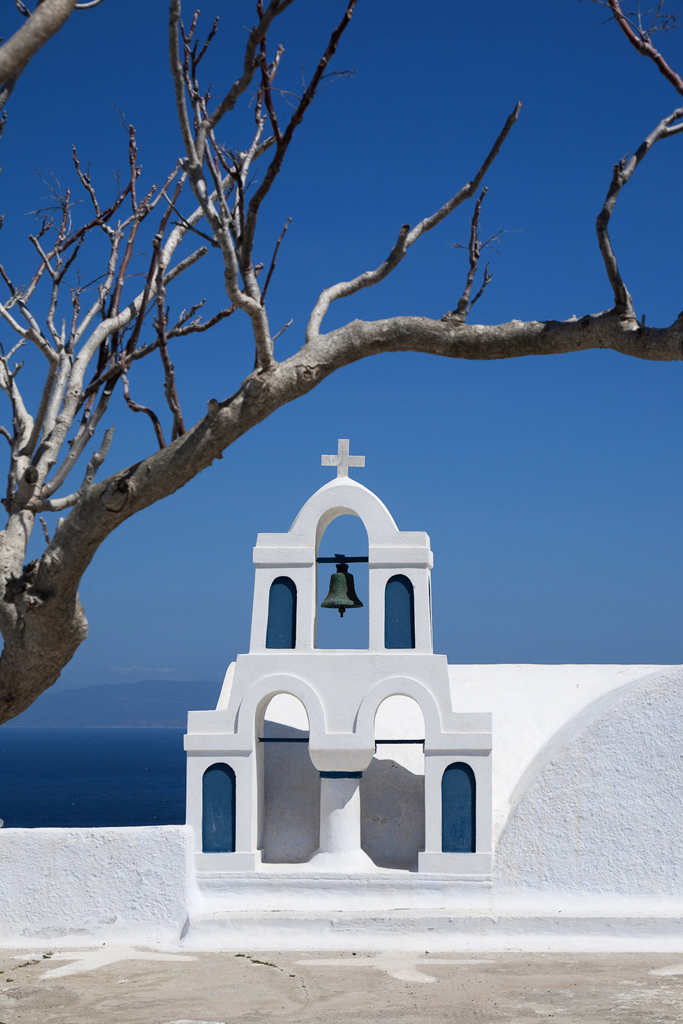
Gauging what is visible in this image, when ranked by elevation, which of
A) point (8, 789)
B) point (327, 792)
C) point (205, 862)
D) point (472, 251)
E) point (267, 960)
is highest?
point (472, 251)

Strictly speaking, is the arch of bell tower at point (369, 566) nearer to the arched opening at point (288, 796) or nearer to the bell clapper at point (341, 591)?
the bell clapper at point (341, 591)

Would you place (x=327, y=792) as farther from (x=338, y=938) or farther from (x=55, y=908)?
(x=55, y=908)

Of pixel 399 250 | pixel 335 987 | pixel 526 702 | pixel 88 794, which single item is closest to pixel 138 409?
pixel 399 250

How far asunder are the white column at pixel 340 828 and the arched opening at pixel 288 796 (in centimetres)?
51

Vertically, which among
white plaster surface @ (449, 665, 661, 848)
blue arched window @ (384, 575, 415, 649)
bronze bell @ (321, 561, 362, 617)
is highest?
bronze bell @ (321, 561, 362, 617)

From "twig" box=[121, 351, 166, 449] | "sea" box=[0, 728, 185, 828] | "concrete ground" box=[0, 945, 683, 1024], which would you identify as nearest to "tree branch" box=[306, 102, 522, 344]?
"twig" box=[121, 351, 166, 449]

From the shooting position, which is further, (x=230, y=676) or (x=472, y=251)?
(x=230, y=676)

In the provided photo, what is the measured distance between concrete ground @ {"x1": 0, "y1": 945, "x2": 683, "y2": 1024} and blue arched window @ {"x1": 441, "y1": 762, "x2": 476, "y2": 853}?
1.16 meters

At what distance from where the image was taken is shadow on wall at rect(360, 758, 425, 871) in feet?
36.1

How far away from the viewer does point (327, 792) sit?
10.5m

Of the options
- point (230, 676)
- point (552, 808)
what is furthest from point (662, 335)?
point (230, 676)

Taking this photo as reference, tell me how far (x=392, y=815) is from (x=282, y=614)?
2635 mm

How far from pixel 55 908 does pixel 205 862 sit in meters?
1.53

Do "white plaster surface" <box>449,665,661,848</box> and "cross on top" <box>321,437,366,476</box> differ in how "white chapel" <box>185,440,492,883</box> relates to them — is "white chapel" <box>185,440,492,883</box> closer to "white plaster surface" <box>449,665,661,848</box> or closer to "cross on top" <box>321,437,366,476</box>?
"cross on top" <box>321,437,366,476</box>
